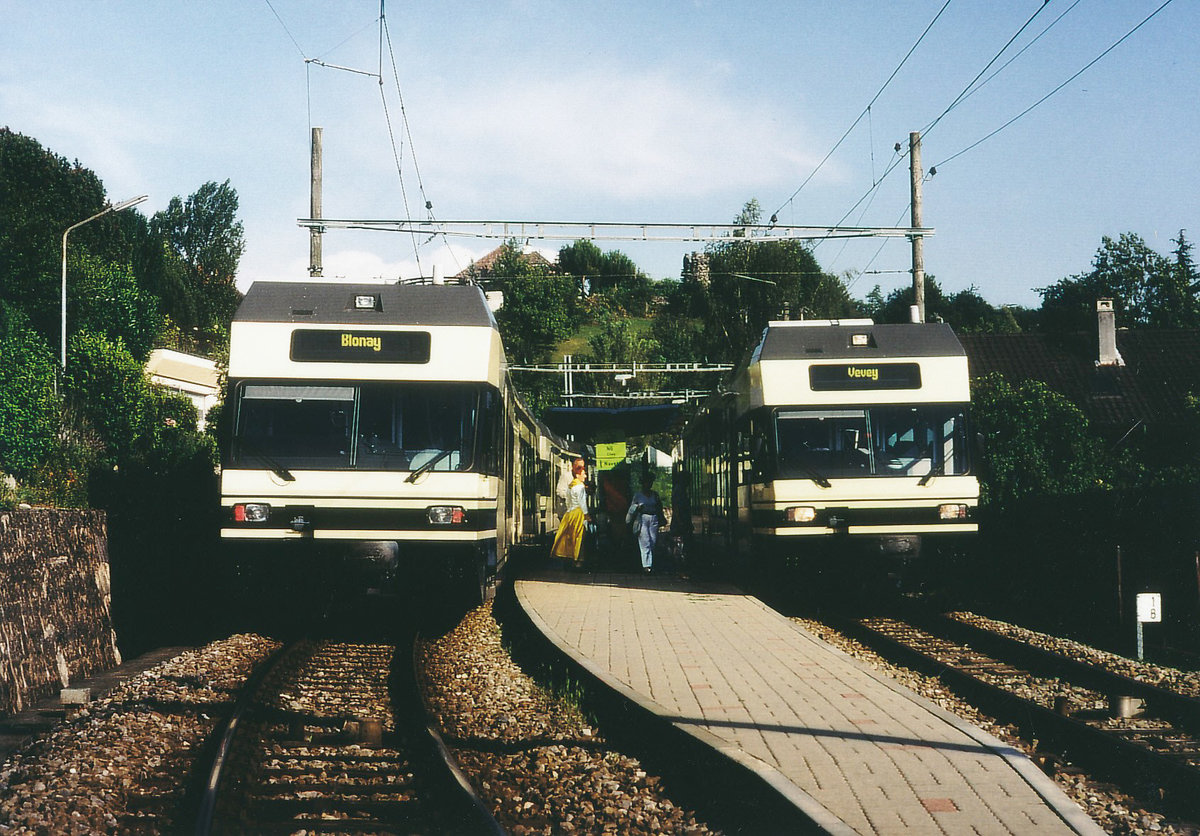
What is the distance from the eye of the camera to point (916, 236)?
2244 centimetres

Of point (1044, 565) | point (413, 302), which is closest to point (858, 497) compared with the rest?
point (1044, 565)

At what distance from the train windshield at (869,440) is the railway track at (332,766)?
20.2 feet

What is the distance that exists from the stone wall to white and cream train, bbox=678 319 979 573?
744 centimetres

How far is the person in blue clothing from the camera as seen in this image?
62.7 ft

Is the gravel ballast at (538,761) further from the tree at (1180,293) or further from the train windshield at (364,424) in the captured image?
the tree at (1180,293)

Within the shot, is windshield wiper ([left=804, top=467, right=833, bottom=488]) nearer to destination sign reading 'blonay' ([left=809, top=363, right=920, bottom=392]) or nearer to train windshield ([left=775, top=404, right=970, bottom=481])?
train windshield ([left=775, top=404, right=970, bottom=481])

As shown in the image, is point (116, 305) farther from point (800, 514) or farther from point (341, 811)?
point (341, 811)

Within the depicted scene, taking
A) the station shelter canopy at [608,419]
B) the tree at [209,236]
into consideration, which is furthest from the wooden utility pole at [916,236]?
the tree at [209,236]

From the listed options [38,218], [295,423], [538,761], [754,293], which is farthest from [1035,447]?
[38,218]

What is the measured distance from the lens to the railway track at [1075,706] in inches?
275

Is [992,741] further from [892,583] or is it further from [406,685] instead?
[892,583]

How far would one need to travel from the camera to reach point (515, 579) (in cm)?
1825

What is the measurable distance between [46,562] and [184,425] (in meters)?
34.2

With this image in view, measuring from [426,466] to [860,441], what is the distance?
5533 millimetres
